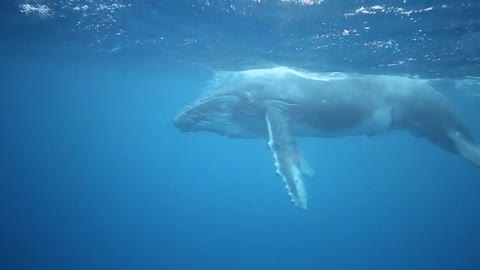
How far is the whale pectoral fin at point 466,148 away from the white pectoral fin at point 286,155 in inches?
228

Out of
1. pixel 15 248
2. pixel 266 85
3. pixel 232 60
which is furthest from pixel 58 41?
pixel 15 248

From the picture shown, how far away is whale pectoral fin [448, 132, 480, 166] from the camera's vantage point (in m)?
11.9

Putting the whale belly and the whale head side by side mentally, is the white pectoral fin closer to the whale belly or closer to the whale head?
the whale head

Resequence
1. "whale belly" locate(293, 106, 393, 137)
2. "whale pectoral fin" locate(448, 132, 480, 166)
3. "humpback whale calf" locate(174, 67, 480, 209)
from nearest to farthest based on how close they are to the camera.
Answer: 1. "humpback whale calf" locate(174, 67, 480, 209)
2. "whale belly" locate(293, 106, 393, 137)
3. "whale pectoral fin" locate(448, 132, 480, 166)

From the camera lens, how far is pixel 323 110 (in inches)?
442

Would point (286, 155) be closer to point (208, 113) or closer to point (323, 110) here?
point (323, 110)

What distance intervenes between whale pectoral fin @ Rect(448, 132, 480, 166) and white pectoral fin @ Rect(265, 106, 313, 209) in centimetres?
580

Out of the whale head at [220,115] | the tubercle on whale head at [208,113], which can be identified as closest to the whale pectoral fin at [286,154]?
the whale head at [220,115]

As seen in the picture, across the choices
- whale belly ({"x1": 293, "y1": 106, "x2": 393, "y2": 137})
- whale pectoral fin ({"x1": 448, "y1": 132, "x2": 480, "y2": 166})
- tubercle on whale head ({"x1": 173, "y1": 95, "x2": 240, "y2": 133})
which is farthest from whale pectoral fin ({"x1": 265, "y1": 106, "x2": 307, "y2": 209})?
whale pectoral fin ({"x1": 448, "y1": 132, "x2": 480, "y2": 166})

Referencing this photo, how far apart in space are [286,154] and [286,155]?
4cm

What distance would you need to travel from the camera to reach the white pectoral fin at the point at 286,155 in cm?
881

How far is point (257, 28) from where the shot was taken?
13.4 metres

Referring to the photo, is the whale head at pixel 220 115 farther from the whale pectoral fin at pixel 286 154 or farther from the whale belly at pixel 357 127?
the whale belly at pixel 357 127

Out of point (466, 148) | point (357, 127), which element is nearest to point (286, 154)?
point (357, 127)
